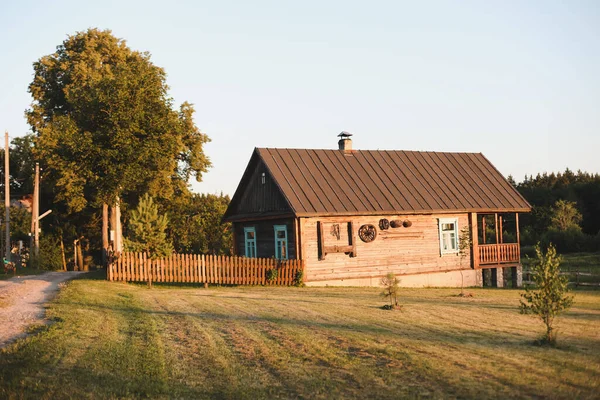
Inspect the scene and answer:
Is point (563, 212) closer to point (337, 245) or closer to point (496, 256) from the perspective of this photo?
point (496, 256)

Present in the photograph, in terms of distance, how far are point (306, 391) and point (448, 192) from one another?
81.8 ft

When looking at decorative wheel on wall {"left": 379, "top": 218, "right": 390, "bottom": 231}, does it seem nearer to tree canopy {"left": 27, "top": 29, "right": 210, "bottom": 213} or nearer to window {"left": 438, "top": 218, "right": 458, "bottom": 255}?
window {"left": 438, "top": 218, "right": 458, "bottom": 255}

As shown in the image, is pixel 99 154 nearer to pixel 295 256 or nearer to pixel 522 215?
pixel 295 256

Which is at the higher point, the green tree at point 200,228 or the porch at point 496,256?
the green tree at point 200,228

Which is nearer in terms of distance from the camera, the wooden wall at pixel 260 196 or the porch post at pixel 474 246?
the wooden wall at pixel 260 196

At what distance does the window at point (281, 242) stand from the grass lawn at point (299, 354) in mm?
11530

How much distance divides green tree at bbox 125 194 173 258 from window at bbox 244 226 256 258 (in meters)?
5.86

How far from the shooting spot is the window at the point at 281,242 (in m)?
28.9

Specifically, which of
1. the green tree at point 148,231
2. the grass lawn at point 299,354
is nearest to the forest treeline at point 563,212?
the green tree at point 148,231

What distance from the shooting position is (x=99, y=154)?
3394 cm

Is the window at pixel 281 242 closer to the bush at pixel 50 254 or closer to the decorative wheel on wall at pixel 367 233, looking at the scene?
the decorative wheel on wall at pixel 367 233

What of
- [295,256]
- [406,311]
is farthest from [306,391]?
[295,256]

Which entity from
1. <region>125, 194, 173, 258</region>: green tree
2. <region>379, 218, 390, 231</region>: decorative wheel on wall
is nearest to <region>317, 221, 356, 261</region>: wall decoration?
<region>379, 218, 390, 231</region>: decorative wheel on wall

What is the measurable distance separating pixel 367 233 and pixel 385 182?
3593mm
